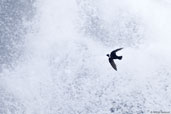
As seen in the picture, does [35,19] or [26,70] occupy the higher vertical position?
[35,19]

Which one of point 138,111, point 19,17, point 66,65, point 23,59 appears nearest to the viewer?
point 19,17

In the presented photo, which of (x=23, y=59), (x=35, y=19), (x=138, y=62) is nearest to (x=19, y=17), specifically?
(x=35, y=19)

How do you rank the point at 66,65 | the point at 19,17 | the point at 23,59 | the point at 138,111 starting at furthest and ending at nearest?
1. the point at 138,111
2. the point at 66,65
3. the point at 23,59
4. the point at 19,17

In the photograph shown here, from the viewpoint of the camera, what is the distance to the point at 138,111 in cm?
8644

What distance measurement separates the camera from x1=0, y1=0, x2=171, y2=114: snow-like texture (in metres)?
73.1

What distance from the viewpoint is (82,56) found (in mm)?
81438

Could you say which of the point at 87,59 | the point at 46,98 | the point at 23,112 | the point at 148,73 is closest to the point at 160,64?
the point at 148,73

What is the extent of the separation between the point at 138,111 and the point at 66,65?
65.6 ft

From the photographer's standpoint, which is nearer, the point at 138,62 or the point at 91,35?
the point at 91,35

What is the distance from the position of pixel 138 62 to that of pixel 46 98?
2412 centimetres

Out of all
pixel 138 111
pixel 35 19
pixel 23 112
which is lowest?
pixel 138 111

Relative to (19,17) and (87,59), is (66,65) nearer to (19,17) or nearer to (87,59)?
(87,59)

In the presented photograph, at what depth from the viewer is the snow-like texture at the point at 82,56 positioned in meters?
73.1

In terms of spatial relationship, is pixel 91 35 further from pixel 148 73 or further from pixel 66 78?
pixel 148 73
